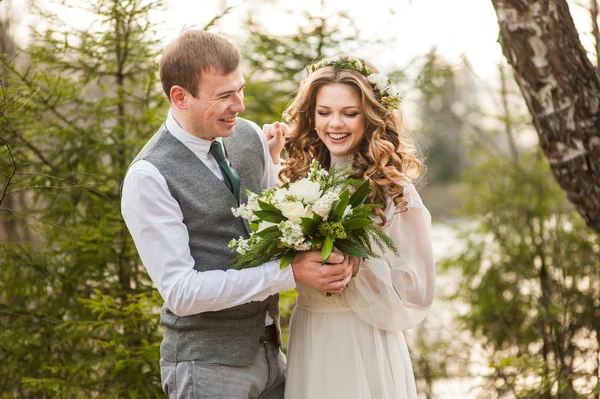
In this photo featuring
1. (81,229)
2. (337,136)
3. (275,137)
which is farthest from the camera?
(81,229)

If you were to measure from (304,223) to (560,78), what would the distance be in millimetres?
1582

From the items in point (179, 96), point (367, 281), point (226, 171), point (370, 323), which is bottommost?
point (370, 323)

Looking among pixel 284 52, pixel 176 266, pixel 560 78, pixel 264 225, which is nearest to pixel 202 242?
pixel 176 266

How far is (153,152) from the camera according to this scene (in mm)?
2787

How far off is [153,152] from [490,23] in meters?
6.40

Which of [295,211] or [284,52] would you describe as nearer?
[295,211]

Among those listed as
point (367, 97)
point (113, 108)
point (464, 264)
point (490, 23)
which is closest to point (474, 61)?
point (490, 23)

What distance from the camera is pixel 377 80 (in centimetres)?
313

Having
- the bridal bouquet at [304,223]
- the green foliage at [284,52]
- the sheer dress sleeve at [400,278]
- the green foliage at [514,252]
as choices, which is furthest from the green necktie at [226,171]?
the green foliage at [514,252]

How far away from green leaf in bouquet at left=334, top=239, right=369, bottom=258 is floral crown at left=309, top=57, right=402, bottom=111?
79 centimetres

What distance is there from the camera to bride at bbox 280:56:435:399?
294 cm

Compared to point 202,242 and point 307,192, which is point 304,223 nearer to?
point 307,192

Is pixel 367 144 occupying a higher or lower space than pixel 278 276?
higher

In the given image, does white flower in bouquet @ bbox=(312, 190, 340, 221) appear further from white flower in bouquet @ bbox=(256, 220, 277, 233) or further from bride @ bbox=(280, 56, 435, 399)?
bride @ bbox=(280, 56, 435, 399)
